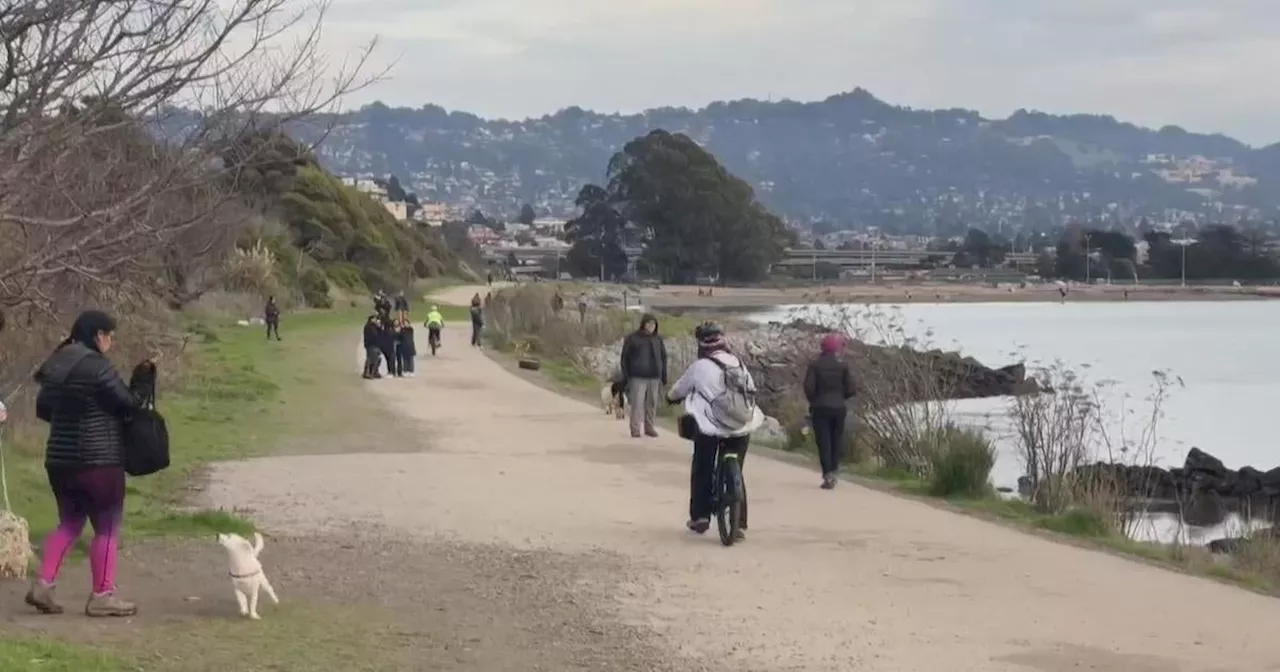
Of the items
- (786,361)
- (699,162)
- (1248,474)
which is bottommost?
(1248,474)

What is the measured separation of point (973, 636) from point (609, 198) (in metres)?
127

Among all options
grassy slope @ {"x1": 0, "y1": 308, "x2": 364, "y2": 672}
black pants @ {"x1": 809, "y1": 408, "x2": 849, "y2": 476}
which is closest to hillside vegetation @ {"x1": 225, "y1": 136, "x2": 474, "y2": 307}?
grassy slope @ {"x1": 0, "y1": 308, "x2": 364, "y2": 672}

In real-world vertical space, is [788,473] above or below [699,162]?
below

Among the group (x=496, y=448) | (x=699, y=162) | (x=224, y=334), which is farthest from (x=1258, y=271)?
(x=496, y=448)

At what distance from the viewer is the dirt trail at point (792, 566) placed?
28.1 ft

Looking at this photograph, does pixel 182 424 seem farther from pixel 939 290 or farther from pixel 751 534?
pixel 939 290

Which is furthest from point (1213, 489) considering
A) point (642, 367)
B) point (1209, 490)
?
point (642, 367)

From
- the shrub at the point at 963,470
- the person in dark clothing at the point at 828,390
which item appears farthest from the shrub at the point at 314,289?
the person in dark clothing at the point at 828,390

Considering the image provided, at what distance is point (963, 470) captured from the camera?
15789 millimetres

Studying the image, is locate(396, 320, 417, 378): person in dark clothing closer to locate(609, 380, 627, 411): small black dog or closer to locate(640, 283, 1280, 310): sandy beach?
locate(609, 380, 627, 411): small black dog

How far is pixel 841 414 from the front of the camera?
14.9m

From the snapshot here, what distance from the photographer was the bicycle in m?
11.7

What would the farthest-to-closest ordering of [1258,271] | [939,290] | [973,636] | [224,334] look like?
1. [1258,271]
2. [939,290]
3. [224,334]
4. [973,636]

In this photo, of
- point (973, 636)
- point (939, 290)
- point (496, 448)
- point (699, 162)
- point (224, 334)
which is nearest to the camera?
point (973, 636)
